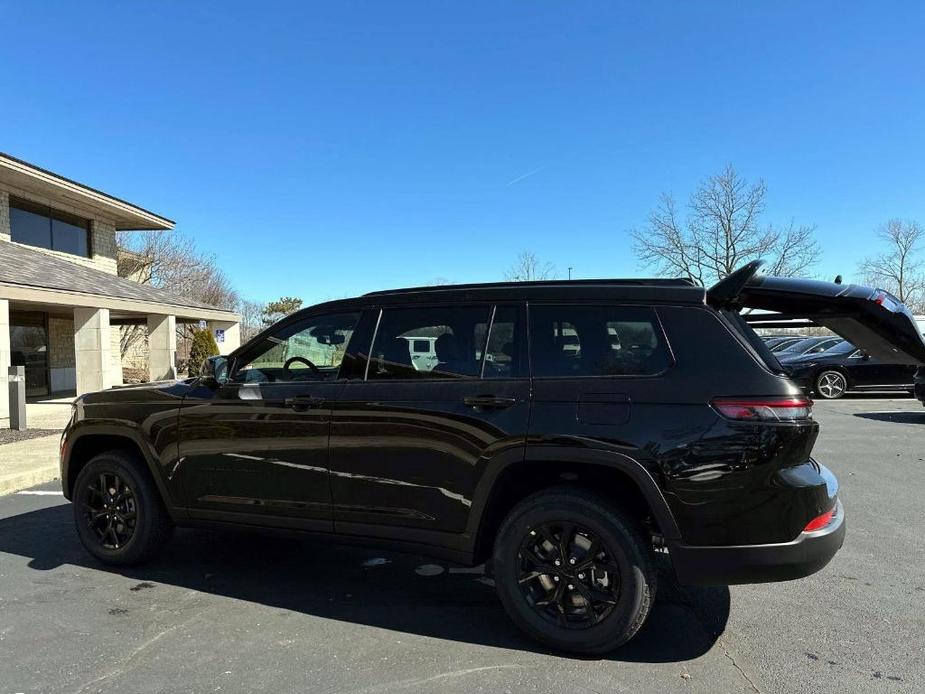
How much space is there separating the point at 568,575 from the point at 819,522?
49.0 inches

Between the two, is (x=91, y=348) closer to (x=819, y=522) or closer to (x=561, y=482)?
(x=561, y=482)

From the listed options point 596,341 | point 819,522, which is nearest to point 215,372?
point 596,341

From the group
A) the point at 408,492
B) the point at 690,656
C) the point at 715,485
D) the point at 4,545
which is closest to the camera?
the point at 715,485

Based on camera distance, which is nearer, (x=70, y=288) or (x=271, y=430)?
(x=271, y=430)

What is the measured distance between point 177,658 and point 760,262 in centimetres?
362

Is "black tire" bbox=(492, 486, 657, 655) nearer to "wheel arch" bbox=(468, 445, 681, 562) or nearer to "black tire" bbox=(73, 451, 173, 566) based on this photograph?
"wheel arch" bbox=(468, 445, 681, 562)

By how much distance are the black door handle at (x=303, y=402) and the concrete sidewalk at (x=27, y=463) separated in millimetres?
5349

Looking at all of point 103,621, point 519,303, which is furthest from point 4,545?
point 519,303

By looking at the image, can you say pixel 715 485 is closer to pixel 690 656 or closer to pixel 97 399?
pixel 690 656

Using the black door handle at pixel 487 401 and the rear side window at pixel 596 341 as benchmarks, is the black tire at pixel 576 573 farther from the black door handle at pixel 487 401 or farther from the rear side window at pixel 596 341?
the rear side window at pixel 596 341

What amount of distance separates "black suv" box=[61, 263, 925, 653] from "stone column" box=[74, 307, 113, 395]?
1310 centimetres

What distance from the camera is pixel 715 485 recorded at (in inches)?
118

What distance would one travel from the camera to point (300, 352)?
4160 mm

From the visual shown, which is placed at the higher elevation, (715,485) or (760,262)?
(760,262)
